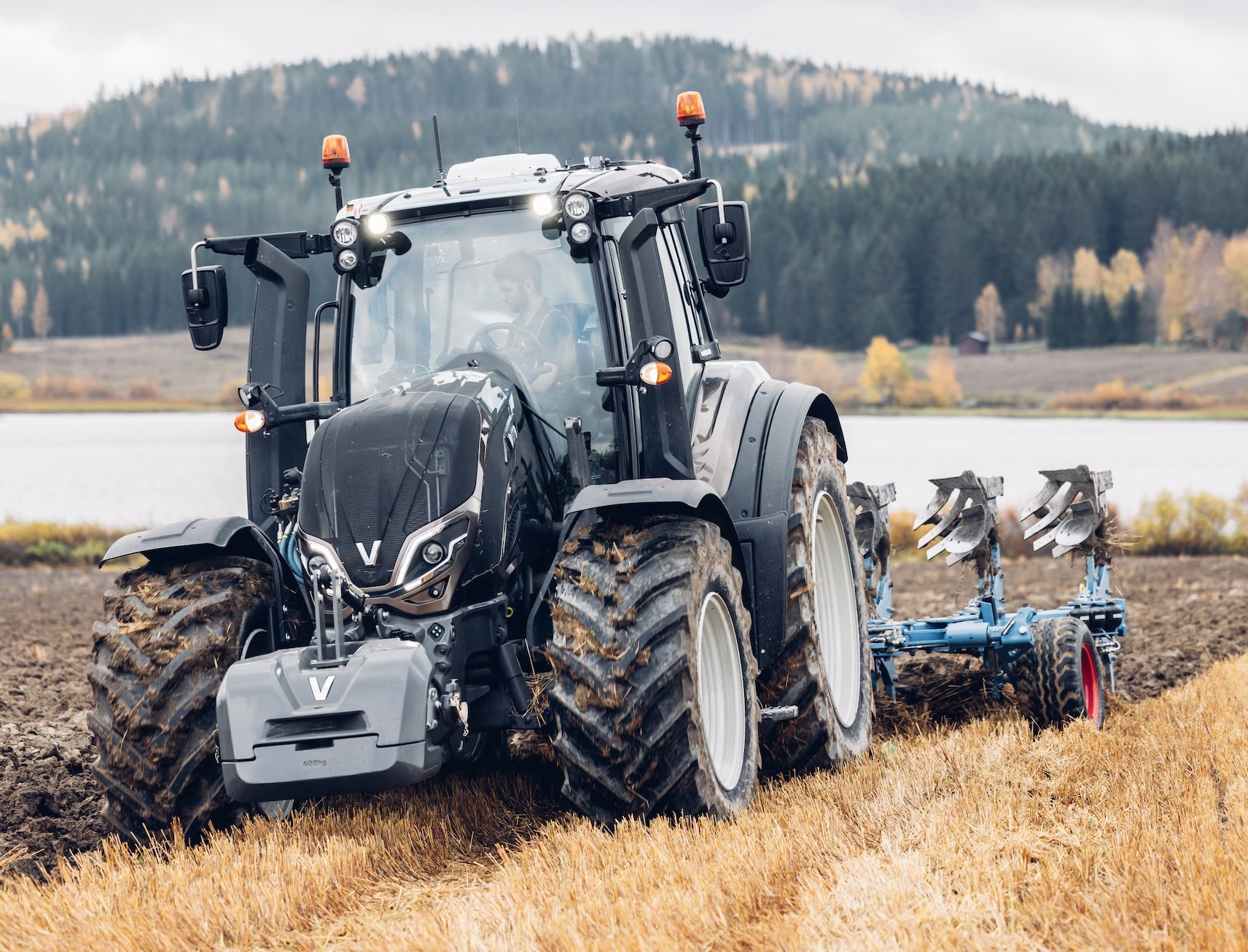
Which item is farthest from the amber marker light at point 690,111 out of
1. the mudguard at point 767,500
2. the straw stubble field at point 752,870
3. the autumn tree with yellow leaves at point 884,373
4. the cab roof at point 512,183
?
the autumn tree with yellow leaves at point 884,373

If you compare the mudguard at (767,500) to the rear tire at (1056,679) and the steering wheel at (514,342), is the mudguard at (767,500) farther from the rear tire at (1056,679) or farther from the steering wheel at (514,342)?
the rear tire at (1056,679)

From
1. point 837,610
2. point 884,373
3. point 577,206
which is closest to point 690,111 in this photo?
point 577,206

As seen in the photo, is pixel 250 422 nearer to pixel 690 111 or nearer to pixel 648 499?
pixel 648 499

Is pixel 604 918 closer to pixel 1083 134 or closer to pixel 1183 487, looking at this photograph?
pixel 1183 487

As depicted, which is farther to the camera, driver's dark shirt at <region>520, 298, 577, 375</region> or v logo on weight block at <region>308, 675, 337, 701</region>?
driver's dark shirt at <region>520, 298, 577, 375</region>

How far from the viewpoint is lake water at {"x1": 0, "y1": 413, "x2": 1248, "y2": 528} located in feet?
126

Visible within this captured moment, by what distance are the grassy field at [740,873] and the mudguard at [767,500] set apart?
0.75m

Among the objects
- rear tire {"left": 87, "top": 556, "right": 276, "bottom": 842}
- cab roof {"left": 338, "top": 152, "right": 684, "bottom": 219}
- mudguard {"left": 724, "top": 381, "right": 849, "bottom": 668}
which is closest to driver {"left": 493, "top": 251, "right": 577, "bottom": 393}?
cab roof {"left": 338, "top": 152, "right": 684, "bottom": 219}

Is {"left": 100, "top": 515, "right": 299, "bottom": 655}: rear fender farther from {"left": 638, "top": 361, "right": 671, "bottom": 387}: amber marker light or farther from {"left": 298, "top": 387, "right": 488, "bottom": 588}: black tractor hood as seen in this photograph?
{"left": 638, "top": 361, "right": 671, "bottom": 387}: amber marker light

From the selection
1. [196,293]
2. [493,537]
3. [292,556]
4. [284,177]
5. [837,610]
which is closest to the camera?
[493,537]

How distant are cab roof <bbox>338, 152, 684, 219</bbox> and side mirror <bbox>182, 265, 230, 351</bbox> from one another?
655 millimetres

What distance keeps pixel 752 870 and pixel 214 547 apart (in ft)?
8.57

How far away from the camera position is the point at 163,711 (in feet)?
18.1

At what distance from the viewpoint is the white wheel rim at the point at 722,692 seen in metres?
5.81
